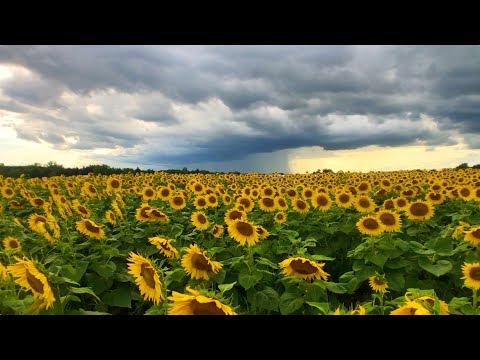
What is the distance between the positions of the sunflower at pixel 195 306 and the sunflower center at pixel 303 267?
2123 millimetres

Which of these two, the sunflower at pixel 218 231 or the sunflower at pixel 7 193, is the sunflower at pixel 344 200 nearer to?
the sunflower at pixel 218 231

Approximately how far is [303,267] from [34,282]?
258 cm

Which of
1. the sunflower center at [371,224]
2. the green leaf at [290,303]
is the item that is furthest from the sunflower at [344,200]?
the green leaf at [290,303]

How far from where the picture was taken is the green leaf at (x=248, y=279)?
5082 millimetres

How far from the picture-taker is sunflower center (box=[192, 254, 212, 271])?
4.19 m

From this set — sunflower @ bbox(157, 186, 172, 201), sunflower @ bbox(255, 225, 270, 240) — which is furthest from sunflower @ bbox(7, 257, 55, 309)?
sunflower @ bbox(157, 186, 172, 201)

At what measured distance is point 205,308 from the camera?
7.67 ft

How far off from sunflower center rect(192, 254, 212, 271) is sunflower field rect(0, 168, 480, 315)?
0.01m

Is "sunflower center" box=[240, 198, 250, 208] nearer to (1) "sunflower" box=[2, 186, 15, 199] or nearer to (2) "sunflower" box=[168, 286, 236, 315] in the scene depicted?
(2) "sunflower" box=[168, 286, 236, 315]

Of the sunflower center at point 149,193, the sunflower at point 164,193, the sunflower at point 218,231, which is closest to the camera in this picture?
the sunflower at point 218,231

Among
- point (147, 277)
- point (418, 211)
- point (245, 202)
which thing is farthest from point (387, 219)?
point (147, 277)

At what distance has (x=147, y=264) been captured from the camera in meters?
3.01
